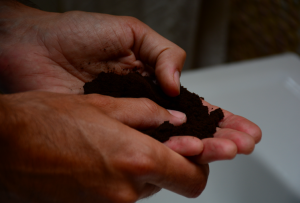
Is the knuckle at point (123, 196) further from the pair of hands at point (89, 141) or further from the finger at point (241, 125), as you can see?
the finger at point (241, 125)

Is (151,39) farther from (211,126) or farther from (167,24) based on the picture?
(167,24)

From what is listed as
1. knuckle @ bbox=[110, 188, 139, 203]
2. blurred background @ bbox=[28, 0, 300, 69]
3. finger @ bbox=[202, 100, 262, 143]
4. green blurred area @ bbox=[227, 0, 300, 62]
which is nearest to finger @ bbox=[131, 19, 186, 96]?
finger @ bbox=[202, 100, 262, 143]

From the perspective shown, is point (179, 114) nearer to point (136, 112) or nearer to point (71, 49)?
point (136, 112)

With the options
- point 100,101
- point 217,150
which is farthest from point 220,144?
point 100,101

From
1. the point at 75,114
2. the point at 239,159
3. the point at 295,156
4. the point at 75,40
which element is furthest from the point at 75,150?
the point at 295,156

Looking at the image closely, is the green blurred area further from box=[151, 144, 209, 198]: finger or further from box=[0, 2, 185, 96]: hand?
box=[151, 144, 209, 198]: finger

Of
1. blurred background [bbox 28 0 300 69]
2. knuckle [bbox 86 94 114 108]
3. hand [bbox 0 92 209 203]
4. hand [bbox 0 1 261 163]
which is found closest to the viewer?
hand [bbox 0 92 209 203]
